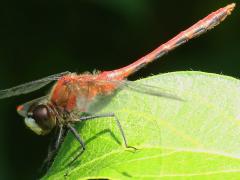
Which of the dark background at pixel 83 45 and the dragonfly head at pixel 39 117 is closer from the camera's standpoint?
the dragonfly head at pixel 39 117

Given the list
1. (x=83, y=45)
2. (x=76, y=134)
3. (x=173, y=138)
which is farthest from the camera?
(x=83, y=45)

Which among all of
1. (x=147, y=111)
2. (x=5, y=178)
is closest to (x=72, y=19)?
(x=5, y=178)

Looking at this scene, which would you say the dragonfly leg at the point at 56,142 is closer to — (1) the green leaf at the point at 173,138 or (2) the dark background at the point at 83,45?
(1) the green leaf at the point at 173,138

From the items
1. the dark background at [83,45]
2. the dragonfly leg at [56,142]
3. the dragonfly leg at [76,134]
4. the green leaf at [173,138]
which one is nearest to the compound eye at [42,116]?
the dragonfly leg at [56,142]

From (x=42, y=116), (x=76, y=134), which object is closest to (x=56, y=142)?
(x=42, y=116)

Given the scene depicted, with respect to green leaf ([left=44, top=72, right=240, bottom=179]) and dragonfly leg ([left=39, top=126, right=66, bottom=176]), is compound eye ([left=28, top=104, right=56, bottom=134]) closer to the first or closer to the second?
dragonfly leg ([left=39, top=126, right=66, bottom=176])

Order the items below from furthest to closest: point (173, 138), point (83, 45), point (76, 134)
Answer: point (83, 45), point (76, 134), point (173, 138)

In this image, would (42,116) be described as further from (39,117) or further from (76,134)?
(76,134)
